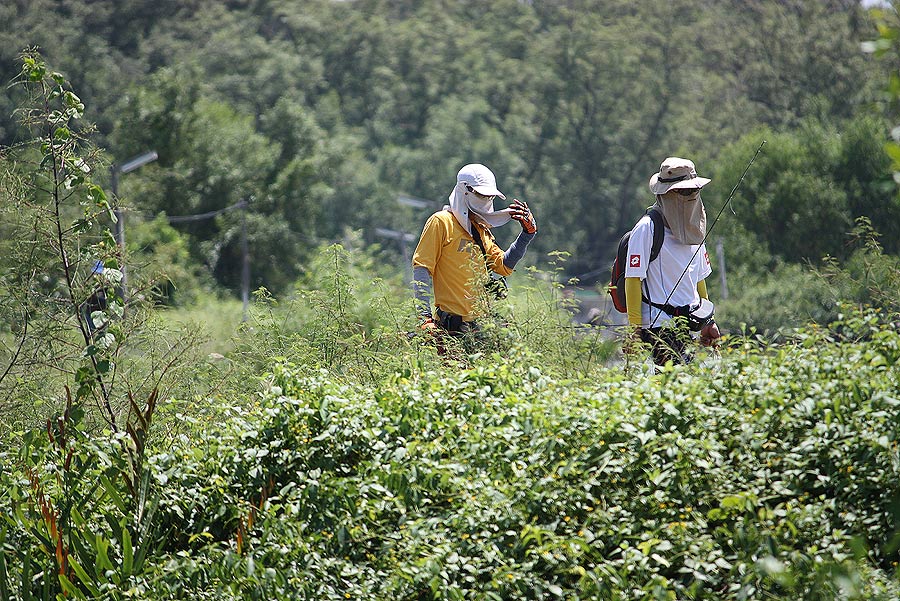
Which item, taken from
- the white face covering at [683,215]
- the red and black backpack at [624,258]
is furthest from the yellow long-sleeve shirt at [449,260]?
the white face covering at [683,215]

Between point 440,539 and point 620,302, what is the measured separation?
252 centimetres

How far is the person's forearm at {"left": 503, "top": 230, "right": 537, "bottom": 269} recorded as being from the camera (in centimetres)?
665

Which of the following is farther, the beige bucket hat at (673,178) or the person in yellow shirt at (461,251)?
the person in yellow shirt at (461,251)

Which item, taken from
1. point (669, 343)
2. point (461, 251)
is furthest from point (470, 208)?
point (669, 343)

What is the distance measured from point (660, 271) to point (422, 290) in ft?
3.94

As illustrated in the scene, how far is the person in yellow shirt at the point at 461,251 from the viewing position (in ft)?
20.7

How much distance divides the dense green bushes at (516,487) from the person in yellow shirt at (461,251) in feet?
5.01

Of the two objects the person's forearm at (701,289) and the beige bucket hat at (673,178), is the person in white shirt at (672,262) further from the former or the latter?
the person's forearm at (701,289)

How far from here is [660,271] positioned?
6.14m

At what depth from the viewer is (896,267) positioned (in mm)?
5754

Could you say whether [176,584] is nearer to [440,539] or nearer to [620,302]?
[440,539]

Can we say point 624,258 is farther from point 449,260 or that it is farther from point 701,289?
point 449,260

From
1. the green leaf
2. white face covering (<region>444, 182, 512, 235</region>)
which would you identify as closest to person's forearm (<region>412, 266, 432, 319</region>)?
white face covering (<region>444, 182, 512, 235</region>)

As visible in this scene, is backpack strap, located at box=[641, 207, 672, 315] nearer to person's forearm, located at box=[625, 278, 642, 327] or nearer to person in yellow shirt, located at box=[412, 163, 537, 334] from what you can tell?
person's forearm, located at box=[625, 278, 642, 327]
